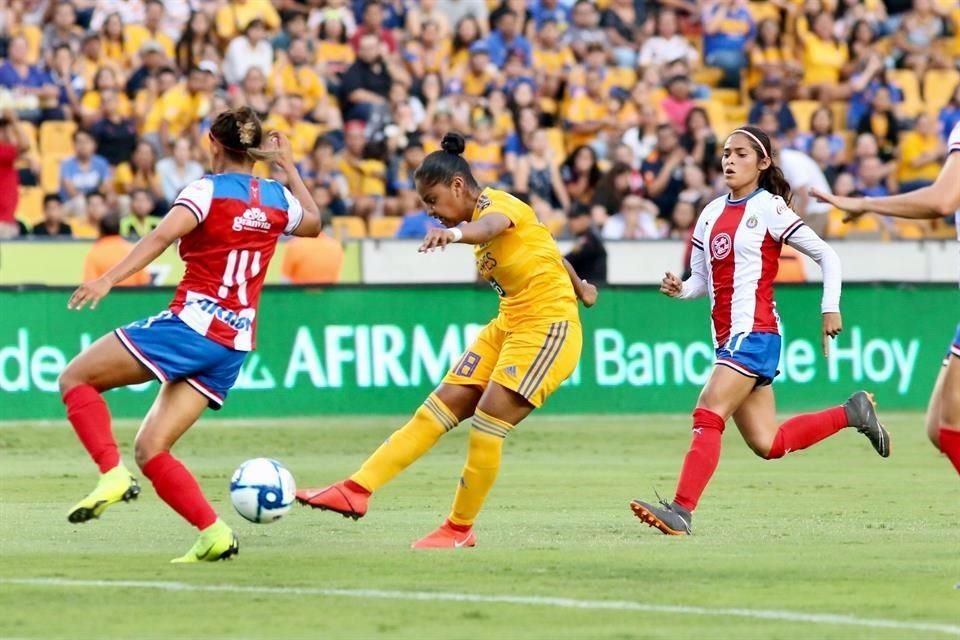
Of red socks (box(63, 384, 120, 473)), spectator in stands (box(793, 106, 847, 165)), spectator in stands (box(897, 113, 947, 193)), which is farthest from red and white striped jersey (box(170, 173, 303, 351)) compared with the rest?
spectator in stands (box(897, 113, 947, 193))

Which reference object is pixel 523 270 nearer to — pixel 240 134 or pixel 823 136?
pixel 240 134

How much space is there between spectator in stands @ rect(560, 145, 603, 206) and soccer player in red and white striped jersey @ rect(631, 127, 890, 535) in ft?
41.9

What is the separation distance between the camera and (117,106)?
23.0 m

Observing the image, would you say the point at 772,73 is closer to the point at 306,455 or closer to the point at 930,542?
the point at 306,455

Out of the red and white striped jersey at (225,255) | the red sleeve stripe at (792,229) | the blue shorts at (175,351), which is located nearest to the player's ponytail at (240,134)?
the red and white striped jersey at (225,255)

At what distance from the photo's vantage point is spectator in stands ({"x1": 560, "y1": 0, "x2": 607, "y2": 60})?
26656 mm

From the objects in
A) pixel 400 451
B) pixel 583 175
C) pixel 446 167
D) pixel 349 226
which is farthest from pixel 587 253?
pixel 446 167

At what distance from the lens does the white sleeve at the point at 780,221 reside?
10.6 meters

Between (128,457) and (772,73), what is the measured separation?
1380cm

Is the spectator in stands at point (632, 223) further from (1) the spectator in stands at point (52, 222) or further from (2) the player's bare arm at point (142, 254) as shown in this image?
(2) the player's bare arm at point (142, 254)

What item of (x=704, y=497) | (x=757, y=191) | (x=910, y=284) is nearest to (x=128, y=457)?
(x=704, y=497)

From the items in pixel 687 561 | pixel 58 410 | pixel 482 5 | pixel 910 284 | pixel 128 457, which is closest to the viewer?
pixel 687 561

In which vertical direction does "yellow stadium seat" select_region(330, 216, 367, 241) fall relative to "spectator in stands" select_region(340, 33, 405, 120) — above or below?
below

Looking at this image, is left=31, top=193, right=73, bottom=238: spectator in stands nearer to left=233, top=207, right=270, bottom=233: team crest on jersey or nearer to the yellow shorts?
the yellow shorts
